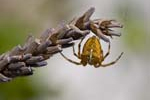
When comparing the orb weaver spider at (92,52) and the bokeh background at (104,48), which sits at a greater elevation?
the bokeh background at (104,48)

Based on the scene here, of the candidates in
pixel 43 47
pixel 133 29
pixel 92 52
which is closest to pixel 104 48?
pixel 133 29

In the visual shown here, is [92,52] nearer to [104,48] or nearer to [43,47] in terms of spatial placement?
A: [43,47]

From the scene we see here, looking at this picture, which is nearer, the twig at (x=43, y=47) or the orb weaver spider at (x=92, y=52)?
the twig at (x=43, y=47)

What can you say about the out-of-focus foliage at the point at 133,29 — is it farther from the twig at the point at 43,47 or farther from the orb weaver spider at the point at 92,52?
the twig at the point at 43,47

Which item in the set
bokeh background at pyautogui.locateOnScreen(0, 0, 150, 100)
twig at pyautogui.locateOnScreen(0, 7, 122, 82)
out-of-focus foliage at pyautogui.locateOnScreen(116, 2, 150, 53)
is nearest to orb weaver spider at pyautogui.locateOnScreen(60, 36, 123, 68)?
twig at pyautogui.locateOnScreen(0, 7, 122, 82)

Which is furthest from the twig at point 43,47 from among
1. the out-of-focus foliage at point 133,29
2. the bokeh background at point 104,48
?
the out-of-focus foliage at point 133,29

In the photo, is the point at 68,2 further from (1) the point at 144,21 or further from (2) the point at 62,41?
(2) the point at 62,41

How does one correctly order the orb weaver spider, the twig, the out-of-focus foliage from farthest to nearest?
the out-of-focus foliage, the orb weaver spider, the twig

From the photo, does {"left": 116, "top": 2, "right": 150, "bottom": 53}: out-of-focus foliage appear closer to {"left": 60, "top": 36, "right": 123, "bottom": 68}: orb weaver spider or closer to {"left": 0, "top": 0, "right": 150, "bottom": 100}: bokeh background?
{"left": 0, "top": 0, "right": 150, "bottom": 100}: bokeh background
